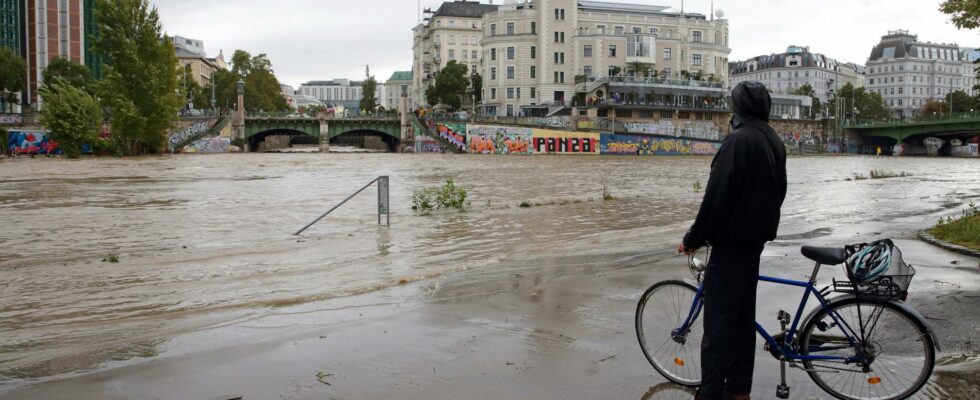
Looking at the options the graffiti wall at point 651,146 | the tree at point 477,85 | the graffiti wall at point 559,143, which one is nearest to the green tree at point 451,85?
the tree at point 477,85

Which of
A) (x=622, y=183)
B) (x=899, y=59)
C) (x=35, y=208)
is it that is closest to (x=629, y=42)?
(x=622, y=183)

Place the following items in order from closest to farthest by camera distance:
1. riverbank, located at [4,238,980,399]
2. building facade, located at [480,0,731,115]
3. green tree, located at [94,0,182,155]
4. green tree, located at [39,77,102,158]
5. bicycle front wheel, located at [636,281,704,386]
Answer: riverbank, located at [4,238,980,399]
bicycle front wheel, located at [636,281,704,386]
green tree, located at [39,77,102,158]
green tree, located at [94,0,182,155]
building facade, located at [480,0,731,115]

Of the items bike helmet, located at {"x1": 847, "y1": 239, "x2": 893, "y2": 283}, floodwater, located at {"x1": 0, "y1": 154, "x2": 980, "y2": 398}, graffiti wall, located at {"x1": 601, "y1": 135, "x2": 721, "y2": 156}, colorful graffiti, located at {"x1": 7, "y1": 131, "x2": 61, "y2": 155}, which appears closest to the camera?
bike helmet, located at {"x1": 847, "y1": 239, "x2": 893, "y2": 283}

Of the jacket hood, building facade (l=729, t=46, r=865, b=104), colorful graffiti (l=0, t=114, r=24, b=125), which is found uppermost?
building facade (l=729, t=46, r=865, b=104)

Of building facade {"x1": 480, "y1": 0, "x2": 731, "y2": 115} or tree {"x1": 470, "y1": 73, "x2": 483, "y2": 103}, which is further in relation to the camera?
tree {"x1": 470, "y1": 73, "x2": 483, "y2": 103}

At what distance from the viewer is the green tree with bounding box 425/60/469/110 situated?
363ft

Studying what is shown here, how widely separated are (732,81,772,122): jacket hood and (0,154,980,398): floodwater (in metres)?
5.16

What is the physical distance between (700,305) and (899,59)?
197m

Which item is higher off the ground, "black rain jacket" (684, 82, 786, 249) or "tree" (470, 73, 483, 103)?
"tree" (470, 73, 483, 103)

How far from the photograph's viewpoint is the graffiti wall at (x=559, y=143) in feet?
290

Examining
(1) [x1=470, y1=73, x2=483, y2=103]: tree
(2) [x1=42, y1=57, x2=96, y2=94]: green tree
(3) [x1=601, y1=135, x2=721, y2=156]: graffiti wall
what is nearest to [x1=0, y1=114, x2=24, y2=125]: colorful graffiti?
(2) [x1=42, y1=57, x2=96, y2=94]: green tree

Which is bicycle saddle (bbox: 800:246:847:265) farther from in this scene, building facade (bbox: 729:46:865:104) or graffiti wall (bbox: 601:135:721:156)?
building facade (bbox: 729:46:865:104)

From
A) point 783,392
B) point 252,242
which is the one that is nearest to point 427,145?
point 252,242

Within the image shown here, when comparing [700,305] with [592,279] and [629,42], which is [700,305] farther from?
[629,42]
